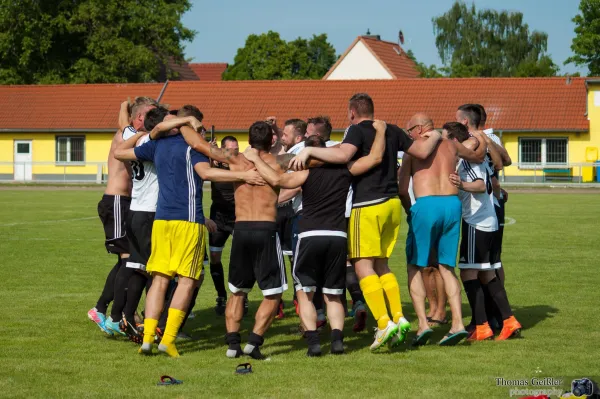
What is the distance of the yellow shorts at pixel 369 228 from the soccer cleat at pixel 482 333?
4.65 ft

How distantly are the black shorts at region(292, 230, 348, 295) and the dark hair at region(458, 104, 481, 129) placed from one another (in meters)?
2.21

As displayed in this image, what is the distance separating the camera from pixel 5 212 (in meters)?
28.2

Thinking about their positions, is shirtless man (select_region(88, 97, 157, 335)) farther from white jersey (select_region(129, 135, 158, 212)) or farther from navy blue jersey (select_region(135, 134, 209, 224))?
navy blue jersey (select_region(135, 134, 209, 224))

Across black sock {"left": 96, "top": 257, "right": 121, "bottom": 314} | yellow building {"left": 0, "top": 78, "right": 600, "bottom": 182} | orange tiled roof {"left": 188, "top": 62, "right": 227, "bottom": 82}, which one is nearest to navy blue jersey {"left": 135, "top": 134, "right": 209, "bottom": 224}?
black sock {"left": 96, "top": 257, "right": 121, "bottom": 314}

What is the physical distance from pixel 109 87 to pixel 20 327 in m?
48.3

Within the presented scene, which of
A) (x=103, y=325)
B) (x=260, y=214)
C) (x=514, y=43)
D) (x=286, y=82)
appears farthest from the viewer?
(x=514, y=43)

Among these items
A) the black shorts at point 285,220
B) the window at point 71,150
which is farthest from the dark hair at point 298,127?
the window at point 71,150

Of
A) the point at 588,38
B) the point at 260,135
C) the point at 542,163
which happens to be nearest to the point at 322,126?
the point at 260,135

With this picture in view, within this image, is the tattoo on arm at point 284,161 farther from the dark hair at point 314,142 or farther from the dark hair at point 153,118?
the dark hair at point 153,118

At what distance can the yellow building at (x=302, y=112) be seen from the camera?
50875 mm

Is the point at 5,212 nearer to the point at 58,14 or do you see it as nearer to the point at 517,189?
the point at 517,189

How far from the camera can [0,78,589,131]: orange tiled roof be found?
169 feet

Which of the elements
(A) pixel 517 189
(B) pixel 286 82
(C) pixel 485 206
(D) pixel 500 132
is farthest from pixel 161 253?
(B) pixel 286 82

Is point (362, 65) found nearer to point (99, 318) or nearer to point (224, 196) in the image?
point (224, 196)
